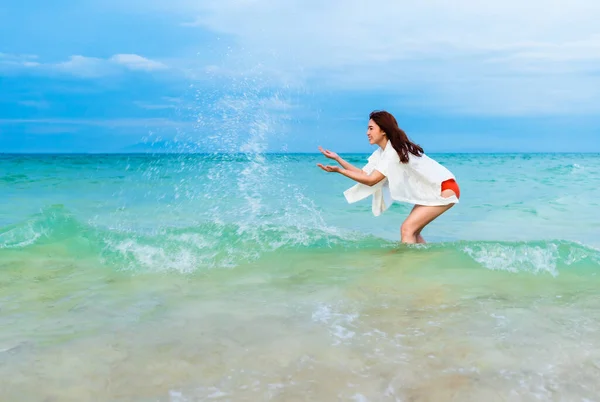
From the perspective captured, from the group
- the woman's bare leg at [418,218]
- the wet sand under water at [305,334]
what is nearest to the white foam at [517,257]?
the wet sand under water at [305,334]

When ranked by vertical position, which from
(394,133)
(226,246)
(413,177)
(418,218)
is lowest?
(226,246)

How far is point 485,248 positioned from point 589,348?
2714 millimetres

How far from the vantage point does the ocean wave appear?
612 centimetres

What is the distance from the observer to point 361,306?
4.56 metres

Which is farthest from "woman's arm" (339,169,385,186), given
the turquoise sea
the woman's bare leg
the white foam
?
the white foam

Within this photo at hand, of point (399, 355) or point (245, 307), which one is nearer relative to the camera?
point (399, 355)

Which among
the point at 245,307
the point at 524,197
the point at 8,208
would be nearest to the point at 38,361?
the point at 245,307

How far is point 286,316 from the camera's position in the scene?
171 inches

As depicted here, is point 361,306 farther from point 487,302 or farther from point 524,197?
point 524,197

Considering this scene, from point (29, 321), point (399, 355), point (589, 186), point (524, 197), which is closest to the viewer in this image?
point (399, 355)

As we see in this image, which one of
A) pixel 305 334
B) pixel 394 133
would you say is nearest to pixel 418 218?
pixel 394 133

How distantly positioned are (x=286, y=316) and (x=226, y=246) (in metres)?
3.02

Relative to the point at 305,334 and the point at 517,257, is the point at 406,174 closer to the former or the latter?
the point at 517,257

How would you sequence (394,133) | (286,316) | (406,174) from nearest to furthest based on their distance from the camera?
(286,316), (394,133), (406,174)
